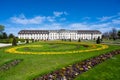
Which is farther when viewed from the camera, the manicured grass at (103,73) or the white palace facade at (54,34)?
the white palace facade at (54,34)

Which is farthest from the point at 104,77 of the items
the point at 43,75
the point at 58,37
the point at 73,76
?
the point at 58,37

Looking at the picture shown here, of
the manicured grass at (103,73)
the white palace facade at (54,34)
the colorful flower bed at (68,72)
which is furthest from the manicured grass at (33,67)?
the white palace facade at (54,34)

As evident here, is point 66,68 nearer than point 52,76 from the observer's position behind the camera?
No

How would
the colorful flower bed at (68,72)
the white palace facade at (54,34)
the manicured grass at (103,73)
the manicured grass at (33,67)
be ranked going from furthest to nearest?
1. the white palace facade at (54,34)
2. the manicured grass at (33,67)
3. the manicured grass at (103,73)
4. the colorful flower bed at (68,72)

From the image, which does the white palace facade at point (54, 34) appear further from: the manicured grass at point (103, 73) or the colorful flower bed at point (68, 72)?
the manicured grass at point (103, 73)

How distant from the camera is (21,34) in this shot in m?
119

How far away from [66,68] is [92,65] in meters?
1.65

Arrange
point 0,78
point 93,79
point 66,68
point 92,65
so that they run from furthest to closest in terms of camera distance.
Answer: point 92,65, point 66,68, point 0,78, point 93,79

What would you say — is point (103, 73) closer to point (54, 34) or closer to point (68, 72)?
point (68, 72)

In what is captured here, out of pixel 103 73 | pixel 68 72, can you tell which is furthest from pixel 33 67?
pixel 103 73

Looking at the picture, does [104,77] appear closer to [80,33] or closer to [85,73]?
[85,73]

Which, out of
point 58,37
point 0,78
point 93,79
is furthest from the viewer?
point 58,37

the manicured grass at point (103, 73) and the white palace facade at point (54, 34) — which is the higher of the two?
the white palace facade at point (54, 34)

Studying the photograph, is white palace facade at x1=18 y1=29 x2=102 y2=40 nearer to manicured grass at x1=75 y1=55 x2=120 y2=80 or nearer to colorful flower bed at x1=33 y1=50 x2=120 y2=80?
colorful flower bed at x1=33 y1=50 x2=120 y2=80
